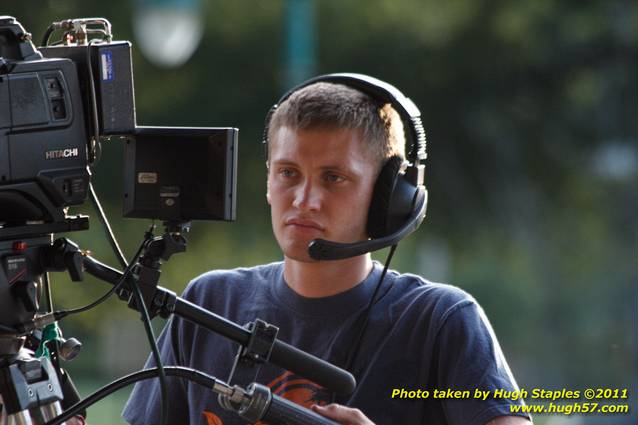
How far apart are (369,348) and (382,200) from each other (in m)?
0.39

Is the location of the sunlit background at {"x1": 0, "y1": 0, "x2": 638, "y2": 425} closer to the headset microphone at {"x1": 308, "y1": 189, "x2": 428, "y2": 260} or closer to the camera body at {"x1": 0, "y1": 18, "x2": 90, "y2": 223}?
the headset microphone at {"x1": 308, "y1": 189, "x2": 428, "y2": 260}

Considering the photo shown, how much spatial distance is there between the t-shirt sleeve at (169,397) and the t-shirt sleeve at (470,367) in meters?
0.71

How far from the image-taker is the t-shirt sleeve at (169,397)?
315 cm

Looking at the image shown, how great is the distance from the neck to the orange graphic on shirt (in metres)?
0.26

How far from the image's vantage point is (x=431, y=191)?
1747 cm

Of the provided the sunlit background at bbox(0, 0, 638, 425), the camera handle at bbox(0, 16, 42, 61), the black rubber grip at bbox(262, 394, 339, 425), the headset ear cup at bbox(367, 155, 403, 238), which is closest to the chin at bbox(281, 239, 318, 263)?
the headset ear cup at bbox(367, 155, 403, 238)

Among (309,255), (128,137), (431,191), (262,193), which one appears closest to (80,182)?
(128,137)

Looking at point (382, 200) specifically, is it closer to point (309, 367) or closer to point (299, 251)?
point (299, 251)

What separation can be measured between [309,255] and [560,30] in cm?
1400

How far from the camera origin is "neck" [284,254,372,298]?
3098mm

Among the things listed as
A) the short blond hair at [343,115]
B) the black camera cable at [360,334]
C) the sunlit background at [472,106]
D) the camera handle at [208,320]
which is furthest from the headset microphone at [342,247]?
the sunlit background at [472,106]

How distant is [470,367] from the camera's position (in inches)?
112

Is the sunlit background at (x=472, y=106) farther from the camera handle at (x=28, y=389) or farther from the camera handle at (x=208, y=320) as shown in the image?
the camera handle at (x=208, y=320)

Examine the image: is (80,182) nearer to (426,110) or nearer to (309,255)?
(309,255)
